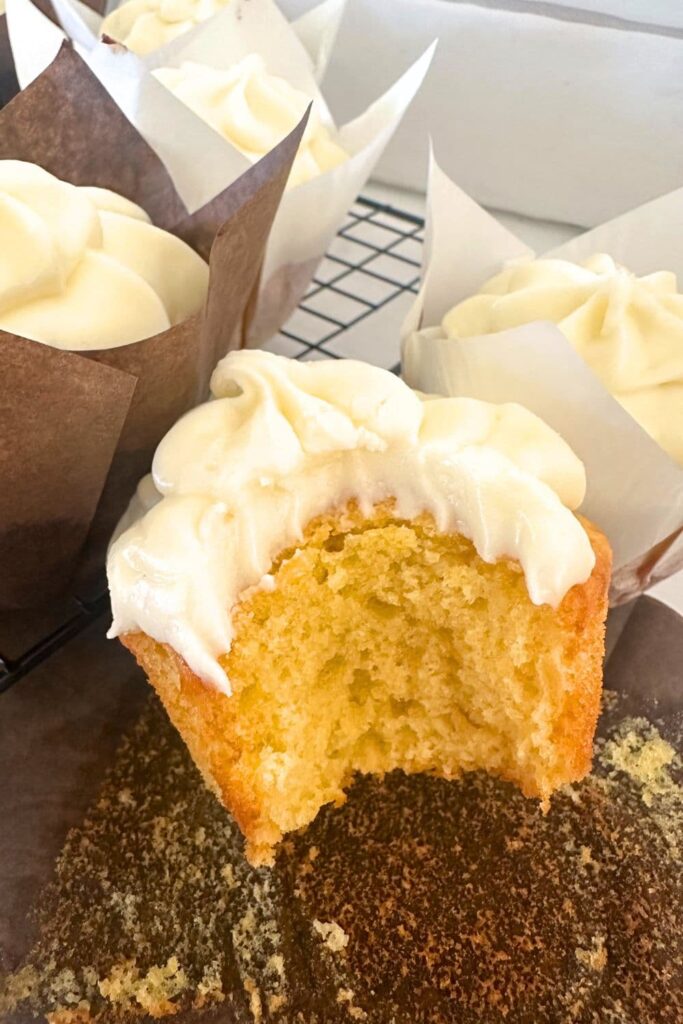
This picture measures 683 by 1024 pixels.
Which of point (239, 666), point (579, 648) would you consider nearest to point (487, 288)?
point (579, 648)

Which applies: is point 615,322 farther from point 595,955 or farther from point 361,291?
point 361,291

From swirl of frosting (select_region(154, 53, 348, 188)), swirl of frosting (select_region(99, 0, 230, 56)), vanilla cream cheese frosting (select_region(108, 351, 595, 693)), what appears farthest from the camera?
swirl of frosting (select_region(99, 0, 230, 56))

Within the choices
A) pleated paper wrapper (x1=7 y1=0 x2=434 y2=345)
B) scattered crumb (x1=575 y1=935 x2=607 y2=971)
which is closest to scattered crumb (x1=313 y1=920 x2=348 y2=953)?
scattered crumb (x1=575 y1=935 x2=607 y2=971)

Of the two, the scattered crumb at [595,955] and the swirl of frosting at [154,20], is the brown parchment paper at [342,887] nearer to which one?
the scattered crumb at [595,955]

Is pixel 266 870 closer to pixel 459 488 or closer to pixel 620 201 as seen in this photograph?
pixel 459 488

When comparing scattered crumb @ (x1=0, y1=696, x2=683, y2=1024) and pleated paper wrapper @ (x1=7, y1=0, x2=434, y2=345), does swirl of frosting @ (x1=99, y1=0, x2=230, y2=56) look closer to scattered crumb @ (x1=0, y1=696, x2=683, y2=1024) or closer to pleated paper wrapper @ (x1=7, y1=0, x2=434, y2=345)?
pleated paper wrapper @ (x1=7, y1=0, x2=434, y2=345)

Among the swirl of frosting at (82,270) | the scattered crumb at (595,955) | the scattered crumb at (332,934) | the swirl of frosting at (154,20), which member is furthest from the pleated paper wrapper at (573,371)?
the swirl of frosting at (154,20)

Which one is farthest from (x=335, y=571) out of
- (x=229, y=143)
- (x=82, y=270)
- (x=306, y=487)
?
(x=229, y=143)
